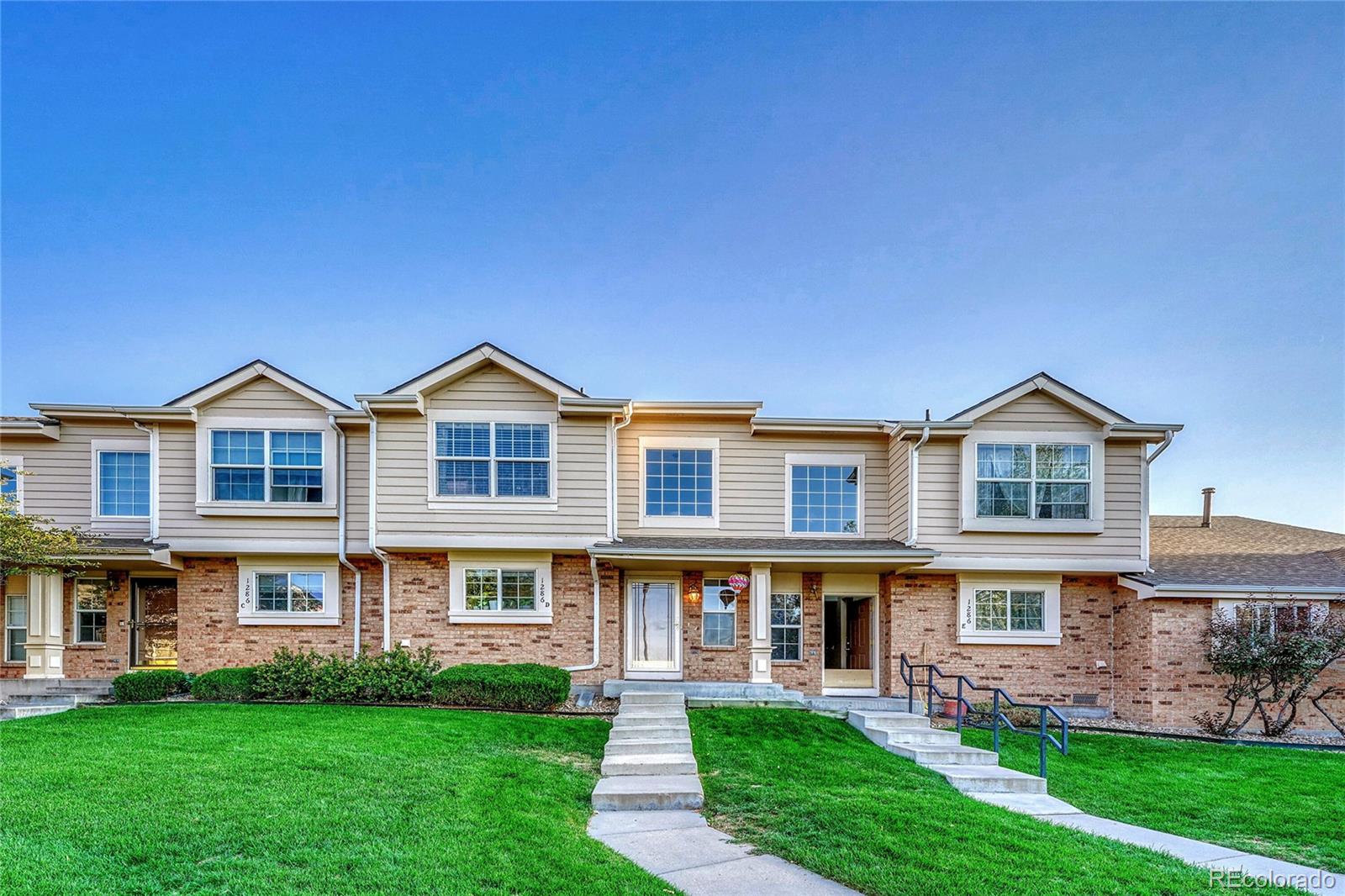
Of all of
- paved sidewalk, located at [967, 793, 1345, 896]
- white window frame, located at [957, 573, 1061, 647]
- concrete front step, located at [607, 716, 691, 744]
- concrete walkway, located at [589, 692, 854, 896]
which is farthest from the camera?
white window frame, located at [957, 573, 1061, 647]

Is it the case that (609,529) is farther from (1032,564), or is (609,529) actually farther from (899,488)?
(1032,564)

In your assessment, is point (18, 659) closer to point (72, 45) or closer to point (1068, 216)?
point (72, 45)

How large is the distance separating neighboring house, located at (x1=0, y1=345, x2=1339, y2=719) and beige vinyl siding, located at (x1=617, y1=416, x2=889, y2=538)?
7 centimetres

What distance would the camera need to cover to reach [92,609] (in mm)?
14930

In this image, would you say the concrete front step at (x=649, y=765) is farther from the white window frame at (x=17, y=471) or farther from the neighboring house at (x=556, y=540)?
the white window frame at (x=17, y=471)

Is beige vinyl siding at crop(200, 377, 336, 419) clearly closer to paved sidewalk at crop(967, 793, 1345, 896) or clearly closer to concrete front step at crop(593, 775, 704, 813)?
concrete front step at crop(593, 775, 704, 813)

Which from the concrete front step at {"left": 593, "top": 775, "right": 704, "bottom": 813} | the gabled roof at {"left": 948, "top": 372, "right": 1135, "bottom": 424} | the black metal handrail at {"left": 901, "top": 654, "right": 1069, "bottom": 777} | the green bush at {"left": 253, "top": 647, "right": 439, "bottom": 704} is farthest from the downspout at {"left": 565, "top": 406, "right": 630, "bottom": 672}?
the concrete front step at {"left": 593, "top": 775, "right": 704, "bottom": 813}

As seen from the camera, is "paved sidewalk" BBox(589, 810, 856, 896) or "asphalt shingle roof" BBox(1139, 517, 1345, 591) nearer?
"paved sidewalk" BBox(589, 810, 856, 896)

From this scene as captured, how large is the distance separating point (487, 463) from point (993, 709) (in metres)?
9.94

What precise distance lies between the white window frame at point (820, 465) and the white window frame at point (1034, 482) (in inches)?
82.5

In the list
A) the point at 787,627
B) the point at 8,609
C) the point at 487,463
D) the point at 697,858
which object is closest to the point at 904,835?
the point at 697,858

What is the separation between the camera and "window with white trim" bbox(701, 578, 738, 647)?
588 inches

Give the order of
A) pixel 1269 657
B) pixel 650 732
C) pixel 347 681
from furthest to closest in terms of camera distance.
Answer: pixel 347 681 < pixel 1269 657 < pixel 650 732

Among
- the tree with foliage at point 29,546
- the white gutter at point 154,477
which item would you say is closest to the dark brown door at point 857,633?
the white gutter at point 154,477
